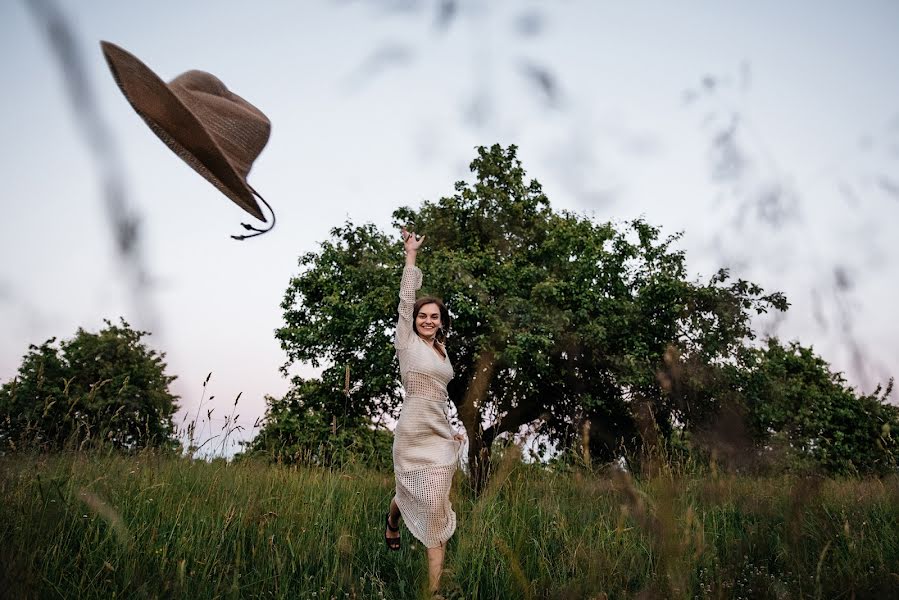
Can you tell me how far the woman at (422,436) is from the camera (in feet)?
13.2

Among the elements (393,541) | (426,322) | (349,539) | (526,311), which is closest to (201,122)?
(426,322)

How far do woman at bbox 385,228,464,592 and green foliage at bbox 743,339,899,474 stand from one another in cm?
1302

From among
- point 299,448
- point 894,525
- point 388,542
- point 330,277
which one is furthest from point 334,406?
point 894,525

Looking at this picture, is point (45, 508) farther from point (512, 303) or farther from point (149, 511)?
point (512, 303)

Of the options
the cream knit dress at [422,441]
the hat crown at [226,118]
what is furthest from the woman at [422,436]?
the hat crown at [226,118]

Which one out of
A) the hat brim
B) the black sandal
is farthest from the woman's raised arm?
the hat brim

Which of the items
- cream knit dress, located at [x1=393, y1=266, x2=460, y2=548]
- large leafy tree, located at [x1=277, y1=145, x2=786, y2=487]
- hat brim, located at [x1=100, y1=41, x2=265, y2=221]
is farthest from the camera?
large leafy tree, located at [x1=277, y1=145, x2=786, y2=487]

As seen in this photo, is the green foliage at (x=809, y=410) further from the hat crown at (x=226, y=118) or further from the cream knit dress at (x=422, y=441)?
the hat crown at (x=226, y=118)

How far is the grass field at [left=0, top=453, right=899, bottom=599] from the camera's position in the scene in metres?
3.11

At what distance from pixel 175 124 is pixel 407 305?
2302 mm

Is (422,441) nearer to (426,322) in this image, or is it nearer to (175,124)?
(426,322)

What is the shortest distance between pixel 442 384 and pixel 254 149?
230 centimetres

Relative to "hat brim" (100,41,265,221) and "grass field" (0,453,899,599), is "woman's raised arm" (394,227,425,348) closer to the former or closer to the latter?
"grass field" (0,453,899,599)

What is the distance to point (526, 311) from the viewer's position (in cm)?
1388
